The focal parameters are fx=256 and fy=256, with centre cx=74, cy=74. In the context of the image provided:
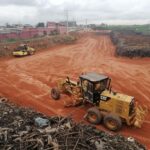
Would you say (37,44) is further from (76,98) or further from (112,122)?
(112,122)

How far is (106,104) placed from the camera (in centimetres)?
1258

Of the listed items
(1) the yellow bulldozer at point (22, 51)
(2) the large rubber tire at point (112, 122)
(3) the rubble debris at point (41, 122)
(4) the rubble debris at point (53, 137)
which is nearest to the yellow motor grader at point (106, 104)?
(2) the large rubber tire at point (112, 122)

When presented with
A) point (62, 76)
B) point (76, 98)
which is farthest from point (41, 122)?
point (62, 76)

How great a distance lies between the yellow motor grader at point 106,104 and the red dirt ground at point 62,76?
57cm

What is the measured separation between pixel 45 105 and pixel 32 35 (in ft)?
160

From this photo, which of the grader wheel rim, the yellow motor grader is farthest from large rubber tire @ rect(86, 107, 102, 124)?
the grader wheel rim

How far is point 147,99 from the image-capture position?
16.9 m

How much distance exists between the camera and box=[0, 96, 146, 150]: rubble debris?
8883 mm

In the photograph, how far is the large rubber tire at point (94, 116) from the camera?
12525mm

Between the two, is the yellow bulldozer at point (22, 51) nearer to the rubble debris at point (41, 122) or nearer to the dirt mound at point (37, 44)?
the dirt mound at point (37, 44)

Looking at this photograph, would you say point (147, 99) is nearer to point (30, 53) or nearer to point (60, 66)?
point (60, 66)

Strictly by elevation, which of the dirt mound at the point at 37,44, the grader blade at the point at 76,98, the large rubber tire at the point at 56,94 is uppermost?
the grader blade at the point at 76,98

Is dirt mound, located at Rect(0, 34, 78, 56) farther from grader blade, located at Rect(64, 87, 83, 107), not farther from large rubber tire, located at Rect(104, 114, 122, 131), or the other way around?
large rubber tire, located at Rect(104, 114, 122, 131)

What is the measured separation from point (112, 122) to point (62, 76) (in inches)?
454
